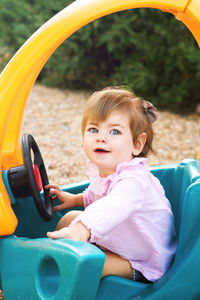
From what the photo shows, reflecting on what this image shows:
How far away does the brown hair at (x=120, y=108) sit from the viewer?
1.39 meters

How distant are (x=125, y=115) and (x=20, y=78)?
0.36 metres

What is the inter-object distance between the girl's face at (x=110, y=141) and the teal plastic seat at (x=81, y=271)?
0.25 meters

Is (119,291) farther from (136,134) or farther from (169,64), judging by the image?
(169,64)

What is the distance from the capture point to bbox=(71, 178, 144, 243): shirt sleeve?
1.20 metres

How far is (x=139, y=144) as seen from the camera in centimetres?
144

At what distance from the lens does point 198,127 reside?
4102 millimetres

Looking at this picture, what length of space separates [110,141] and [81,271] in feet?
1.45

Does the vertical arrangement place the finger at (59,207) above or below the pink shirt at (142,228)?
below

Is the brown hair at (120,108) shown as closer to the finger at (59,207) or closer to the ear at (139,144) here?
the ear at (139,144)

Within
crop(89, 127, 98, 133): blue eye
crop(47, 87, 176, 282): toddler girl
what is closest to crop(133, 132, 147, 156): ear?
crop(47, 87, 176, 282): toddler girl

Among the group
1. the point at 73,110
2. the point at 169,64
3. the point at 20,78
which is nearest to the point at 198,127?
the point at 169,64

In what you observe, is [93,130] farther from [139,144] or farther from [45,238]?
[45,238]

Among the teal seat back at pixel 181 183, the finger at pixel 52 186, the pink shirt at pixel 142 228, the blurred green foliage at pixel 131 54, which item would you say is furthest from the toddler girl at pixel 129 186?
the blurred green foliage at pixel 131 54

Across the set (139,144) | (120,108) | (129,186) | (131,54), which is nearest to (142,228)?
(129,186)
